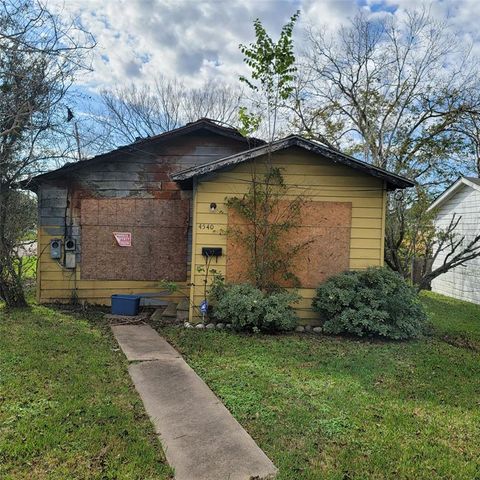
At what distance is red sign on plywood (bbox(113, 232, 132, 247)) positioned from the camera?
867 cm

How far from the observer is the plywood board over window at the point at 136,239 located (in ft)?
28.4

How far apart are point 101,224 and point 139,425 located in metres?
6.19

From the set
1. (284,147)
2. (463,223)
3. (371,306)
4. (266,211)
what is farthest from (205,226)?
(463,223)

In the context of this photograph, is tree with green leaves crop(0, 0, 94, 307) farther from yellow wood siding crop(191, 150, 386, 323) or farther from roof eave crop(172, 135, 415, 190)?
yellow wood siding crop(191, 150, 386, 323)

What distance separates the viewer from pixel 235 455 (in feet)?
9.21

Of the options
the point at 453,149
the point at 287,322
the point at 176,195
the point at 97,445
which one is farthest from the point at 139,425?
the point at 453,149

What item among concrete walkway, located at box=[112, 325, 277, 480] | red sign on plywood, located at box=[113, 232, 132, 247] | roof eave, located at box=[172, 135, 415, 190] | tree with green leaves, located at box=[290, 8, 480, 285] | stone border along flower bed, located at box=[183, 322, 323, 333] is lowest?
concrete walkway, located at box=[112, 325, 277, 480]

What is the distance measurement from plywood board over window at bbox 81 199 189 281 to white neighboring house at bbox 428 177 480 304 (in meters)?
8.02

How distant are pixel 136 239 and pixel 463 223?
34.6 ft

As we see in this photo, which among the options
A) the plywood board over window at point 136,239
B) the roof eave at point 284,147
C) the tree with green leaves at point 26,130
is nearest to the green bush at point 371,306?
the roof eave at point 284,147

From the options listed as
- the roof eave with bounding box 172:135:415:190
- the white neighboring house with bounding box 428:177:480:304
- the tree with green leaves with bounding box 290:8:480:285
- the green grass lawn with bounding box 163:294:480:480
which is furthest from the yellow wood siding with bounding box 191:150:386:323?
the white neighboring house with bounding box 428:177:480:304

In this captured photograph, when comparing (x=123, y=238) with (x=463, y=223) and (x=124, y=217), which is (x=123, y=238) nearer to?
(x=124, y=217)

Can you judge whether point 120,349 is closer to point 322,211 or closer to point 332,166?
point 322,211

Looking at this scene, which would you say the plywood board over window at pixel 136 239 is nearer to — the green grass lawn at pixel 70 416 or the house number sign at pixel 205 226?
the house number sign at pixel 205 226
